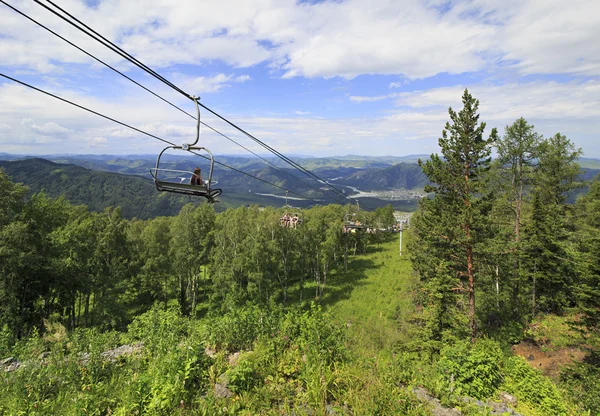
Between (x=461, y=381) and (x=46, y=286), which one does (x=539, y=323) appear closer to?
(x=461, y=381)

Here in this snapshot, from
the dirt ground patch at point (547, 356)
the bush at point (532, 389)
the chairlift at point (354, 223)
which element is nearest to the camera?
the bush at point (532, 389)

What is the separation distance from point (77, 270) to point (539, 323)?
38.6 metres

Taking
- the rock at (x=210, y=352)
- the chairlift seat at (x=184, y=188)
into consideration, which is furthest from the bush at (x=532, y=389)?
the chairlift seat at (x=184, y=188)

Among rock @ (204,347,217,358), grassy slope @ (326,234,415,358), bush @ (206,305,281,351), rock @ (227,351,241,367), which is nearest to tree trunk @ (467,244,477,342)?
grassy slope @ (326,234,415,358)

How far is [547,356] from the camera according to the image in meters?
20.7

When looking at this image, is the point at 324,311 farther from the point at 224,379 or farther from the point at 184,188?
the point at 184,188

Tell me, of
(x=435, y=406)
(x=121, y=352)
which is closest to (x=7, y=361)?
(x=121, y=352)

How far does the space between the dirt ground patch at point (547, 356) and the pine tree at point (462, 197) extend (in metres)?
7.93

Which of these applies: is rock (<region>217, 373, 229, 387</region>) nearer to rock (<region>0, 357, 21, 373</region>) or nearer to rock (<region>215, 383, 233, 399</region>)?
rock (<region>215, 383, 233, 399</region>)

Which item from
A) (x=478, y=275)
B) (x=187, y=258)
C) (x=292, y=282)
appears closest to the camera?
(x=478, y=275)

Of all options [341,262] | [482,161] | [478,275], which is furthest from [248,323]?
[341,262]

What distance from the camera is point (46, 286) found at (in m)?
24.4

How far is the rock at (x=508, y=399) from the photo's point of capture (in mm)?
8060

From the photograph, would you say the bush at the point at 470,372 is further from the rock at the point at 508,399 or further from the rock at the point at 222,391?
the rock at the point at 222,391
